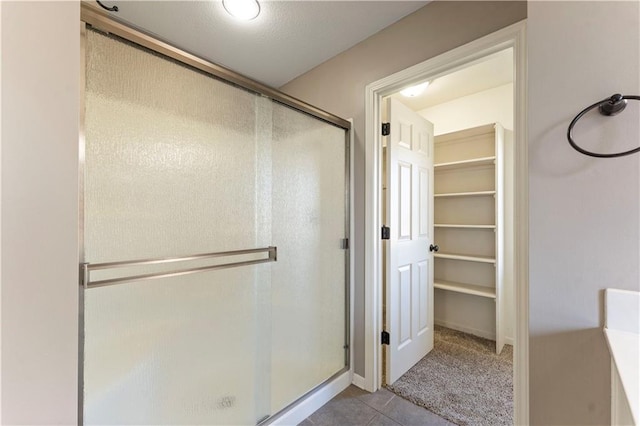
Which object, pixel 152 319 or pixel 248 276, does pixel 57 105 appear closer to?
pixel 152 319

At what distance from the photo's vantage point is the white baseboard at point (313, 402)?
4.71 ft

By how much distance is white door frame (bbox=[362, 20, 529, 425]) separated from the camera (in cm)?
116

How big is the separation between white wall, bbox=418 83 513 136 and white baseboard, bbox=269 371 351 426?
2.42 meters

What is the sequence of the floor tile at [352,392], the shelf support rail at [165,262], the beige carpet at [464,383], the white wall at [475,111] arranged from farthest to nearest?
1. the white wall at [475,111]
2. the floor tile at [352,392]
3. the beige carpet at [464,383]
4. the shelf support rail at [165,262]

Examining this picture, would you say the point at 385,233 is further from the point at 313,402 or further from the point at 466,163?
the point at 466,163

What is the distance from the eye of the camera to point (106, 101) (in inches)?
34.9

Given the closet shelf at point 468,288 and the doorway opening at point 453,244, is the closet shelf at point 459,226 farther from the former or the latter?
the closet shelf at point 468,288

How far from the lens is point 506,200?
2338 mm

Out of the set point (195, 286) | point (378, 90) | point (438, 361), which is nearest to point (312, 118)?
point (378, 90)

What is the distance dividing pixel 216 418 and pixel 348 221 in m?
1.30

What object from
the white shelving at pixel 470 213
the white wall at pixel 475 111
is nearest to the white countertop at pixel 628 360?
the white shelving at pixel 470 213

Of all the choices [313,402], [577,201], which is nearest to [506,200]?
[577,201]

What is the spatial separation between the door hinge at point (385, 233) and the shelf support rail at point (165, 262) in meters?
0.75

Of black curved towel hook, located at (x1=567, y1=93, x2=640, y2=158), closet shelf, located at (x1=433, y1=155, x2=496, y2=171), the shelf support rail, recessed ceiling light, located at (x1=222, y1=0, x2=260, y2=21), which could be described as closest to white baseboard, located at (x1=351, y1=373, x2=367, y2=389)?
the shelf support rail
